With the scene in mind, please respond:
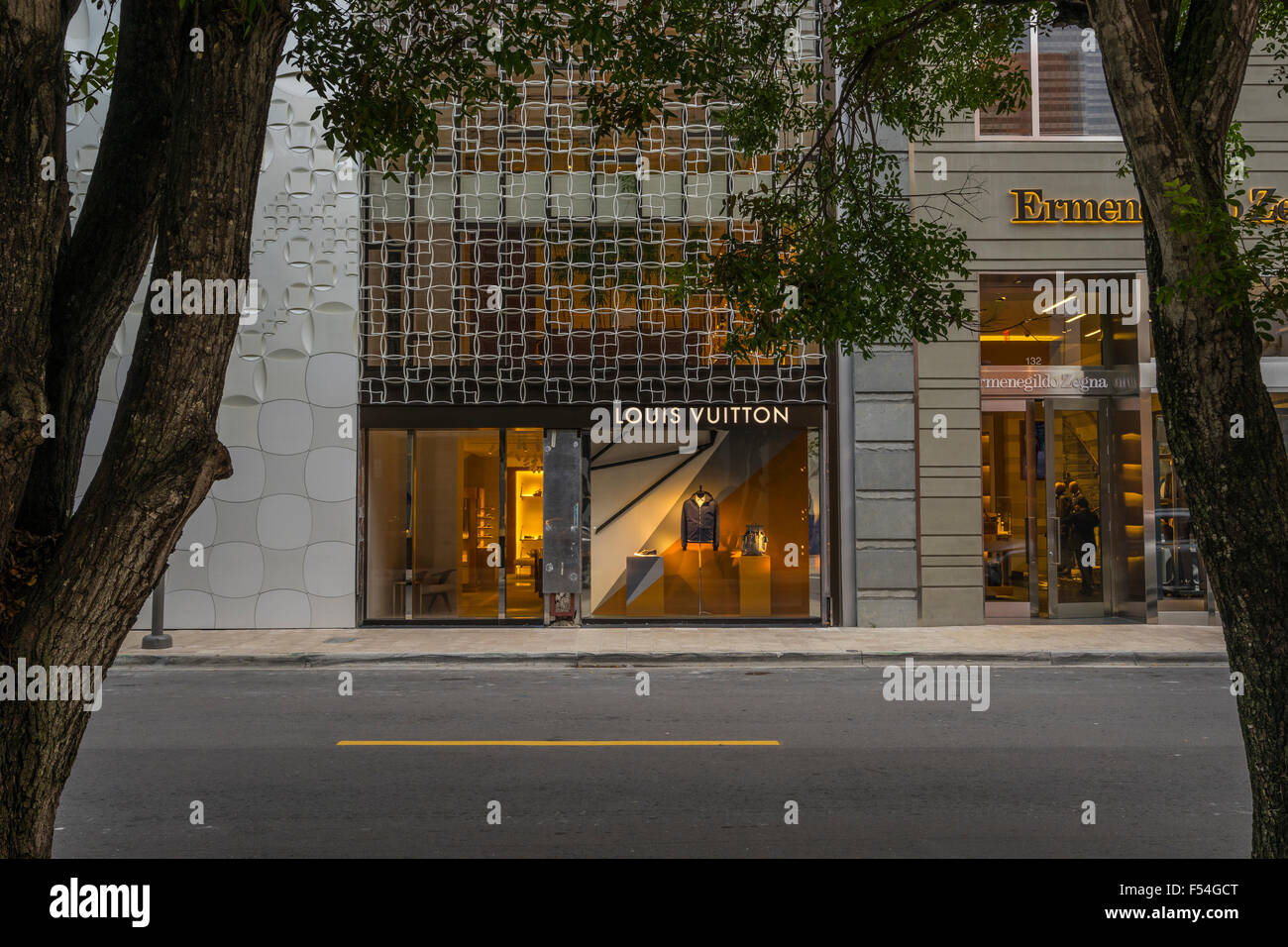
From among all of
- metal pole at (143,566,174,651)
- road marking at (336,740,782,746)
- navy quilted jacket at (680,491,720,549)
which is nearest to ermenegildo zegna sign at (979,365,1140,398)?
navy quilted jacket at (680,491,720,549)

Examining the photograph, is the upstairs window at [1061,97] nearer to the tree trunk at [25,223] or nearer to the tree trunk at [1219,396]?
the tree trunk at [1219,396]

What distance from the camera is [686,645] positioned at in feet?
45.2

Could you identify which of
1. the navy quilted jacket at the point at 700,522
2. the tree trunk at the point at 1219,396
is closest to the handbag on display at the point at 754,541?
the navy quilted jacket at the point at 700,522

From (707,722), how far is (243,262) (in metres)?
6.52

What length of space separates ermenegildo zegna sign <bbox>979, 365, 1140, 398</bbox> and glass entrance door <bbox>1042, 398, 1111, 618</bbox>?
0.69ft

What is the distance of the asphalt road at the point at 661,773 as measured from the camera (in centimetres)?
583

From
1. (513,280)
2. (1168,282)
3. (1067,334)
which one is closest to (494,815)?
(1168,282)

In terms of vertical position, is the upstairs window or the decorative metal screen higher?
the upstairs window

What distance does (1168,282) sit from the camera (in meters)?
4.03

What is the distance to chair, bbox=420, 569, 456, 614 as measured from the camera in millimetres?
16156

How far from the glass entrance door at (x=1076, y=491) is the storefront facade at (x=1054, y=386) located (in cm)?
2

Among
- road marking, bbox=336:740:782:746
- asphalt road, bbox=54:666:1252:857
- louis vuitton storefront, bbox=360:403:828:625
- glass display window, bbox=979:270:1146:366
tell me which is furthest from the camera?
glass display window, bbox=979:270:1146:366

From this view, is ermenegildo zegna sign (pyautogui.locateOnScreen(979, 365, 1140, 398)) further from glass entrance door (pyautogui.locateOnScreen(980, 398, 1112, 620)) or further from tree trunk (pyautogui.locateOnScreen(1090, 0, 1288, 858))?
tree trunk (pyautogui.locateOnScreen(1090, 0, 1288, 858))
